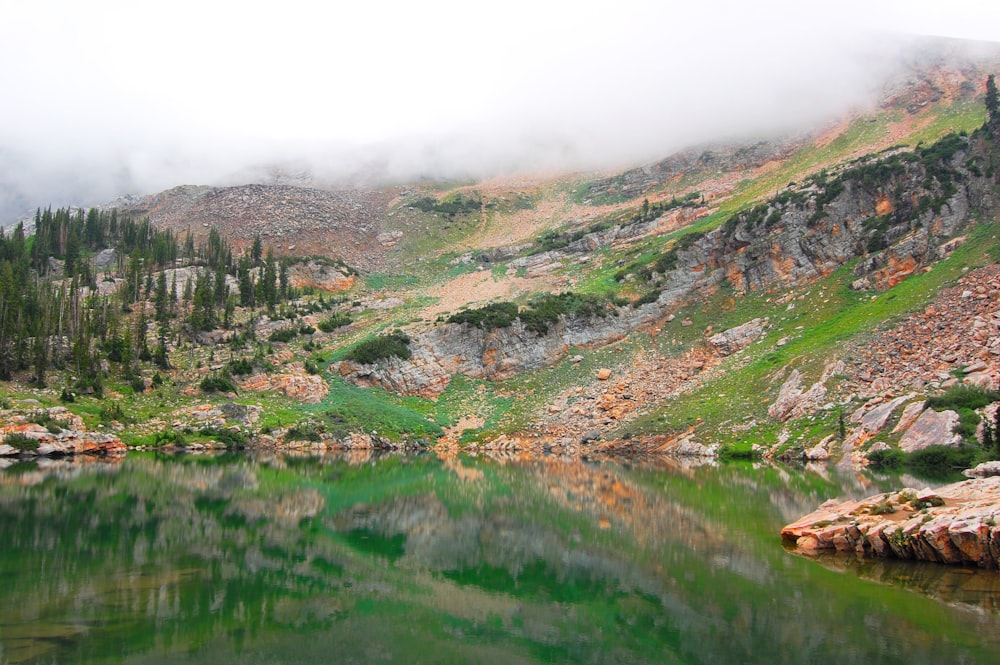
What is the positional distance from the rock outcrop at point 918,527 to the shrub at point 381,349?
5557 cm

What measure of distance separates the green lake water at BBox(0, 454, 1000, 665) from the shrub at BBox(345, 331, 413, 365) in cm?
4242

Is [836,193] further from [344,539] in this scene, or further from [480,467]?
[344,539]

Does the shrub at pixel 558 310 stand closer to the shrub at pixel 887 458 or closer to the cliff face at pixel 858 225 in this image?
the cliff face at pixel 858 225

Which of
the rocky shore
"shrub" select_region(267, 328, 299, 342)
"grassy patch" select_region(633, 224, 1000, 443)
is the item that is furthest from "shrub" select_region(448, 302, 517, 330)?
the rocky shore

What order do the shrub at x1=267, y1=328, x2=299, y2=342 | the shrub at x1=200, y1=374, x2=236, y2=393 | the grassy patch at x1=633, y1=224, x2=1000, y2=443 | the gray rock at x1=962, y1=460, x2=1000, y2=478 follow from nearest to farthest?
the gray rock at x1=962, y1=460, x2=1000, y2=478 → the grassy patch at x1=633, y1=224, x2=1000, y2=443 → the shrub at x1=200, y1=374, x2=236, y2=393 → the shrub at x1=267, y1=328, x2=299, y2=342

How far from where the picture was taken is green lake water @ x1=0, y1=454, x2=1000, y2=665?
33.0 ft

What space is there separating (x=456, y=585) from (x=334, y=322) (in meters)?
68.8

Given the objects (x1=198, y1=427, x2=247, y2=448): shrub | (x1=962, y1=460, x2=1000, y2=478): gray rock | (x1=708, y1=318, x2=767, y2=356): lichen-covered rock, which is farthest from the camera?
(x1=708, y1=318, x2=767, y2=356): lichen-covered rock

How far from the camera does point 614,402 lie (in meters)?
60.6

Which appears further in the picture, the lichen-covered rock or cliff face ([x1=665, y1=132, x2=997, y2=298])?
the lichen-covered rock

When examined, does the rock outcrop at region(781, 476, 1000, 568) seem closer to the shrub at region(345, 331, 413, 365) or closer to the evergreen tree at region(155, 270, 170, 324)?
the shrub at region(345, 331, 413, 365)

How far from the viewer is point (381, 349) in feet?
230

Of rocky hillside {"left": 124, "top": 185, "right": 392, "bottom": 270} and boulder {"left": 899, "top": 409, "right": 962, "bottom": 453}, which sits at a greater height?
rocky hillside {"left": 124, "top": 185, "right": 392, "bottom": 270}

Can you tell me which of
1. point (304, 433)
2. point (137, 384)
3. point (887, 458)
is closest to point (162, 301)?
point (137, 384)
